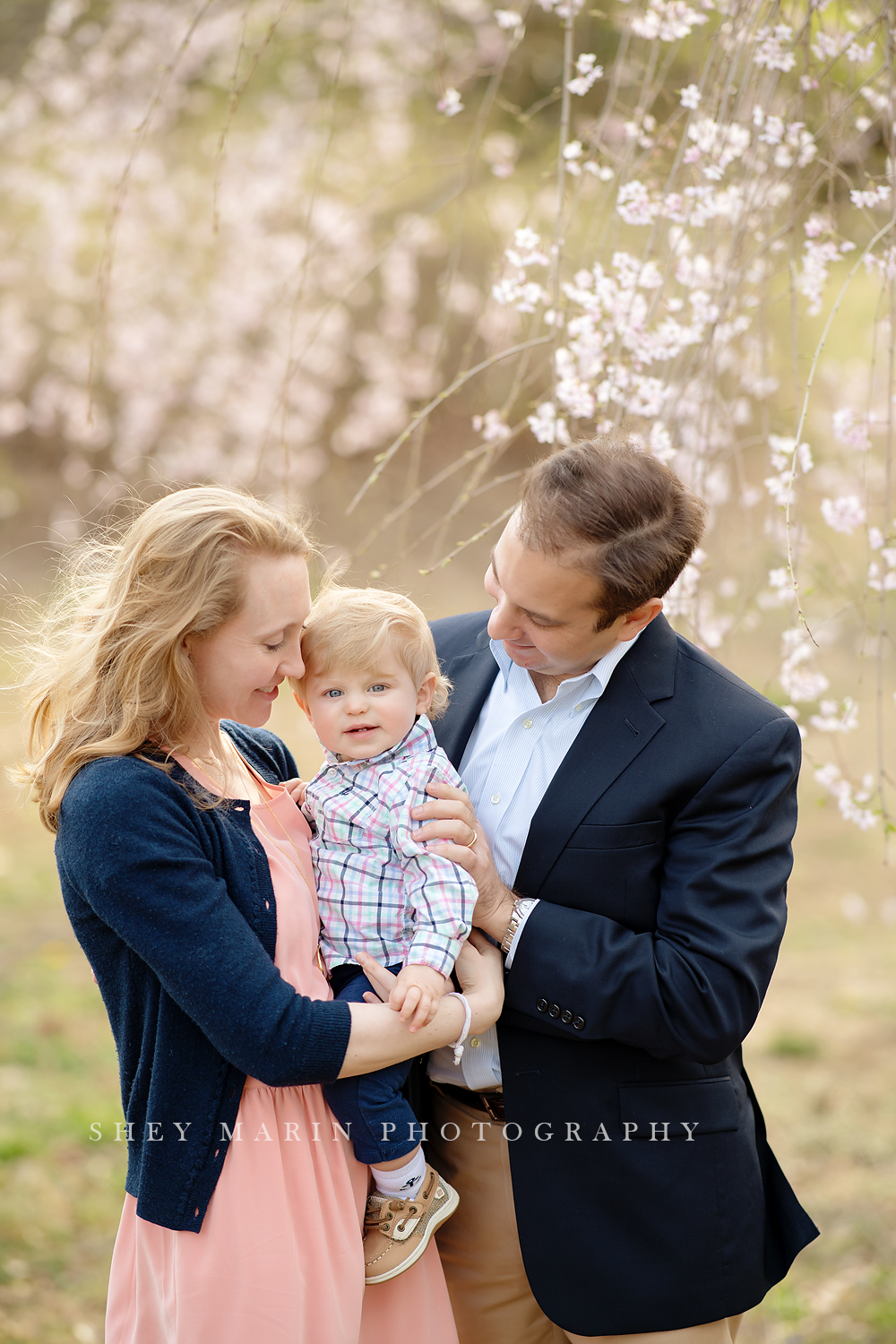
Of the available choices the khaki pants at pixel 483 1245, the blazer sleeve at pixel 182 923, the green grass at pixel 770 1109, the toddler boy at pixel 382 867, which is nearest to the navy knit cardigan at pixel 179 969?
the blazer sleeve at pixel 182 923

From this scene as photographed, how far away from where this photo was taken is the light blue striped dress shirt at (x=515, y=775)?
1668 millimetres

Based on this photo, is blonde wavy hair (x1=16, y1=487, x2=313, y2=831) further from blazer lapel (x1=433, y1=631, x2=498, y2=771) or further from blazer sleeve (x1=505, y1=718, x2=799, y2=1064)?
blazer sleeve (x1=505, y1=718, x2=799, y2=1064)

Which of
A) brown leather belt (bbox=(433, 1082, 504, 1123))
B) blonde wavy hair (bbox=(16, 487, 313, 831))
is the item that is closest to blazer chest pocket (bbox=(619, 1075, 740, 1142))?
brown leather belt (bbox=(433, 1082, 504, 1123))

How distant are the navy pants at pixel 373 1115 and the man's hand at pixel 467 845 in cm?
23

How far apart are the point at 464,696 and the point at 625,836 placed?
0.41 metres

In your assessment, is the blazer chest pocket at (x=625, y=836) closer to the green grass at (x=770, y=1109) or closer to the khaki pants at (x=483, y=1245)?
the khaki pants at (x=483, y=1245)

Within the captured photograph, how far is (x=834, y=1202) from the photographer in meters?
3.33

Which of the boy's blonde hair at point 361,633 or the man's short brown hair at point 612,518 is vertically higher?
the man's short brown hair at point 612,518

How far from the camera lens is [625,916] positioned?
1.59 metres

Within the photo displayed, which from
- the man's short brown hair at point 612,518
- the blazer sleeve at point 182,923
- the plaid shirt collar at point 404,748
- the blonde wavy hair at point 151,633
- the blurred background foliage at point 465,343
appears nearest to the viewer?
the blazer sleeve at point 182,923

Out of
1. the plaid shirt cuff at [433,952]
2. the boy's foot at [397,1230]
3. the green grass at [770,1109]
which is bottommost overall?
the green grass at [770,1109]

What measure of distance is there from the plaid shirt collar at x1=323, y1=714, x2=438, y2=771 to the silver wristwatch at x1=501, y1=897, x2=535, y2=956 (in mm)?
278

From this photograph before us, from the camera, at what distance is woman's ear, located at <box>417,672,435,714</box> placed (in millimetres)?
1687

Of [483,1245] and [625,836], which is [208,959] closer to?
[625,836]
